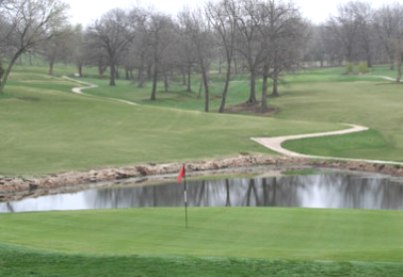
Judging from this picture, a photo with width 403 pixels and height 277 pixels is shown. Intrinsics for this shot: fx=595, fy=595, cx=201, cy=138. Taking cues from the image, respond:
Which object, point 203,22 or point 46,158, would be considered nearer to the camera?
point 46,158

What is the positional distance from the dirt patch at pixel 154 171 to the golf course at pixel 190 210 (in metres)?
1.01

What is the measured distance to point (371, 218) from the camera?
660 inches

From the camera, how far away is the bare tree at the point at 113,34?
10475 centimetres

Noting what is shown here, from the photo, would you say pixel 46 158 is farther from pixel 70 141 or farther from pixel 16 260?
pixel 16 260

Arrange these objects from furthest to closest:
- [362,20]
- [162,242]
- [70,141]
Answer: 1. [362,20]
2. [70,141]
3. [162,242]

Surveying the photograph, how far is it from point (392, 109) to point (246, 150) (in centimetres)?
2393

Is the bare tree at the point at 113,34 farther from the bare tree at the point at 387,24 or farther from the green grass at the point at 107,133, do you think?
the bare tree at the point at 387,24

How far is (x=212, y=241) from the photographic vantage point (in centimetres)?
1416

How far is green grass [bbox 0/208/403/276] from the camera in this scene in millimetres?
10391

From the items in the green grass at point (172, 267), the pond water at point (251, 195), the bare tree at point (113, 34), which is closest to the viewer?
the green grass at point (172, 267)

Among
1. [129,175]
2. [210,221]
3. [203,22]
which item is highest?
[203,22]

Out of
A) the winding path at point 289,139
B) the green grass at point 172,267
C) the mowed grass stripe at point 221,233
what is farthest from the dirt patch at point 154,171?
the green grass at point 172,267

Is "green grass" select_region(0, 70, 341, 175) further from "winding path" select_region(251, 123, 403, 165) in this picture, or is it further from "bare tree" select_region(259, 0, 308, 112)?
"bare tree" select_region(259, 0, 308, 112)

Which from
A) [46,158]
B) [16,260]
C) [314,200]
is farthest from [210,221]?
[46,158]
